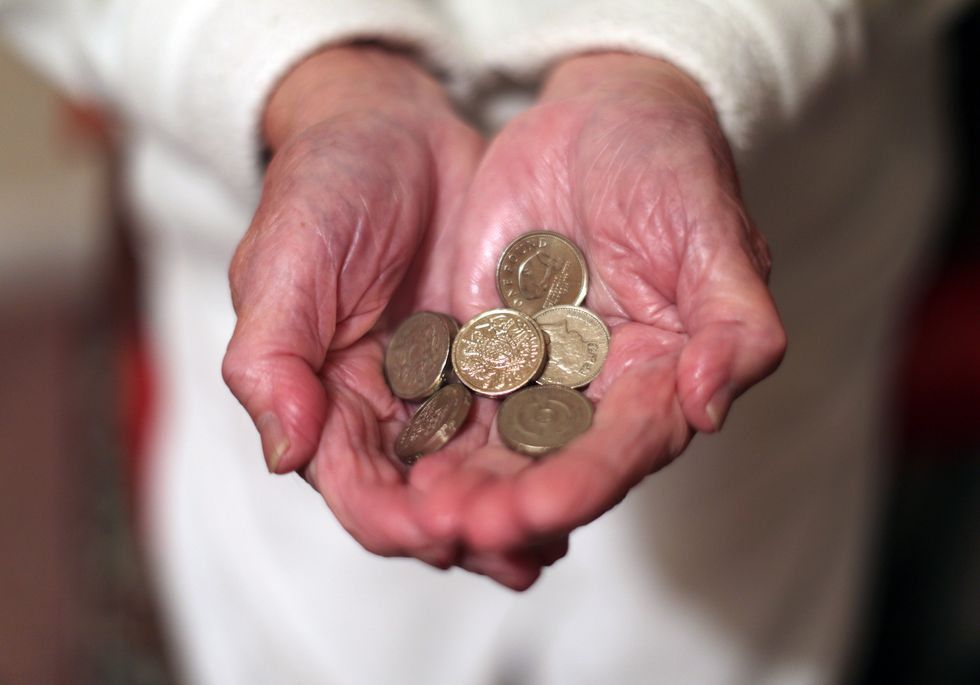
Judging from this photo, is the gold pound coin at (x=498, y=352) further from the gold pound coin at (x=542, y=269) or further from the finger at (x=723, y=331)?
the finger at (x=723, y=331)

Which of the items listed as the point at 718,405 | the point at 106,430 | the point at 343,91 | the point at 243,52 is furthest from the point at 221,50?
the point at 106,430

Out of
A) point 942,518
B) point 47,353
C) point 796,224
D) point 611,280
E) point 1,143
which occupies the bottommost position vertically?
point 47,353

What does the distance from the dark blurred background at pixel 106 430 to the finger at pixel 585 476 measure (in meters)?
1.07

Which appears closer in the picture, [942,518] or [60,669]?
[942,518]

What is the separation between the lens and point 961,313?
1.66 metres

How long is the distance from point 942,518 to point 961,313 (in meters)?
0.53

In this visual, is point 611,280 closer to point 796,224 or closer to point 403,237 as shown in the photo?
point 403,237

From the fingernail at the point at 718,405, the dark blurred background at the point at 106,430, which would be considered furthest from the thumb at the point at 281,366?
the dark blurred background at the point at 106,430

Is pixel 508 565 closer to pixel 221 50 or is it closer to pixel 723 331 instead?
pixel 723 331

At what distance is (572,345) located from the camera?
35.8 inches

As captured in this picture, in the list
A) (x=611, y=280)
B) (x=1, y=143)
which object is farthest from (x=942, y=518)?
(x=1, y=143)

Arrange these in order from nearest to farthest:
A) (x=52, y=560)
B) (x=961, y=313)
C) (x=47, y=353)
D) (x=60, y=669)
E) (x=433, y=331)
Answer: (x=433, y=331) < (x=961, y=313) < (x=60, y=669) < (x=52, y=560) < (x=47, y=353)

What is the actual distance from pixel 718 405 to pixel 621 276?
22 centimetres

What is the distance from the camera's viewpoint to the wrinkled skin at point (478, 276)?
27.2 inches
